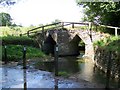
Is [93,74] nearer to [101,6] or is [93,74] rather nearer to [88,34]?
[101,6]

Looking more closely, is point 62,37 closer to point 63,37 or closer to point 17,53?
point 63,37

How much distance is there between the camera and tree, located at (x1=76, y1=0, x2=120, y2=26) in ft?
67.0

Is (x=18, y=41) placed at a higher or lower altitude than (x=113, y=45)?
higher

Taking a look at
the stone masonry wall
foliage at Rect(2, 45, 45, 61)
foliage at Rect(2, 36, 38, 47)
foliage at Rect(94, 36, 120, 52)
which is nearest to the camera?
the stone masonry wall

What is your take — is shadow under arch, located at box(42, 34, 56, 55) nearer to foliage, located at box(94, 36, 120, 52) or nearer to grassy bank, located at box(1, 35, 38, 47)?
grassy bank, located at box(1, 35, 38, 47)

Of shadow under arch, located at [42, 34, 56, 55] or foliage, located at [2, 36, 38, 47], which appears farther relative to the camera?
Result: shadow under arch, located at [42, 34, 56, 55]

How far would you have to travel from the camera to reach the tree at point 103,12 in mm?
20422

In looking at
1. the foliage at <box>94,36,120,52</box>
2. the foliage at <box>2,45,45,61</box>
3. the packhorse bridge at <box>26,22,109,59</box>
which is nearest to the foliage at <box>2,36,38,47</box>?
the packhorse bridge at <box>26,22,109,59</box>

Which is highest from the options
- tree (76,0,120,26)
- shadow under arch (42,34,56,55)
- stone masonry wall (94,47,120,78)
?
tree (76,0,120,26)

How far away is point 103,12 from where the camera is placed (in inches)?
881

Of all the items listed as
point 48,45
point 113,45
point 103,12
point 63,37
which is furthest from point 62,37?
point 113,45

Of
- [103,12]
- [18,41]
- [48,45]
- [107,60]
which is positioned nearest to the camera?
[107,60]

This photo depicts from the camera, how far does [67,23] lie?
2664 centimetres

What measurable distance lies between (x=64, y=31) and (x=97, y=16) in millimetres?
3670
